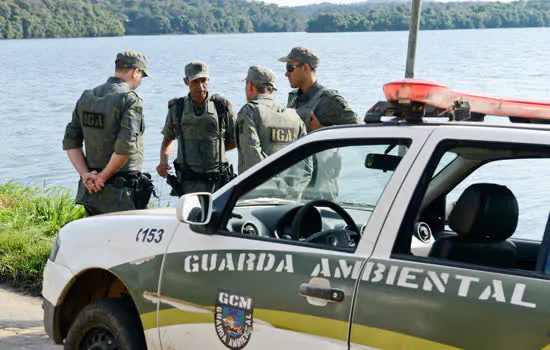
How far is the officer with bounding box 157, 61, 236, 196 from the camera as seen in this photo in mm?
6750

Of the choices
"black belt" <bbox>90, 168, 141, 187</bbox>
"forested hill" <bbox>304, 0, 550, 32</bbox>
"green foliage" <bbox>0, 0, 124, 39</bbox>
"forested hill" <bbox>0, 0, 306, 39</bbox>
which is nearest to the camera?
"black belt" <bbox>90, 168, 141, 187</bbox>

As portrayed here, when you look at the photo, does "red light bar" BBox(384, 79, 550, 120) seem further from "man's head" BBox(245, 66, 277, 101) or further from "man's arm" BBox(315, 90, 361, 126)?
"man's arm" BBox(315, 90, 361, 126)

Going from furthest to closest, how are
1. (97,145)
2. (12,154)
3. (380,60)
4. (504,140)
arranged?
1. (380,60)
2. (12,154)
3. (97,145)
4. (504,140)

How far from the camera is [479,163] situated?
4.01 meters

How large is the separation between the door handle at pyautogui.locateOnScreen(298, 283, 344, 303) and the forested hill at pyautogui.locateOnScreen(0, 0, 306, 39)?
299 ft

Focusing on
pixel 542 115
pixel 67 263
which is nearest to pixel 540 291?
pixel 542 115

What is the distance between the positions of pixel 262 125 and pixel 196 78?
892mm

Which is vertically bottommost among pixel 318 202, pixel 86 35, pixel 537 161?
pixel 86 35

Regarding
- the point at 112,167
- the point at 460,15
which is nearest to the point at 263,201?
the point at 112,167

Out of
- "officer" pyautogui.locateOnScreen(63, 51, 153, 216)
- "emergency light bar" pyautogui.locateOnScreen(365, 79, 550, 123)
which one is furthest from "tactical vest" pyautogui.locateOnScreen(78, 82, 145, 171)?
"emergency light bar" pyautogui.locateOnScreen(365, 79, 550, 123)

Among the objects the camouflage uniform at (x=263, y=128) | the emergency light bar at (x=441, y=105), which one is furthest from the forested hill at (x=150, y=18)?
the emergency light bar at (x=441, y=105)

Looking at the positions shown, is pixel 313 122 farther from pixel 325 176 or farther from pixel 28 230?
pixel 28 230

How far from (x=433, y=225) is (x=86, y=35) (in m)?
101

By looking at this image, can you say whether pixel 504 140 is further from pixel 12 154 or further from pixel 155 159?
pixel 12 154
